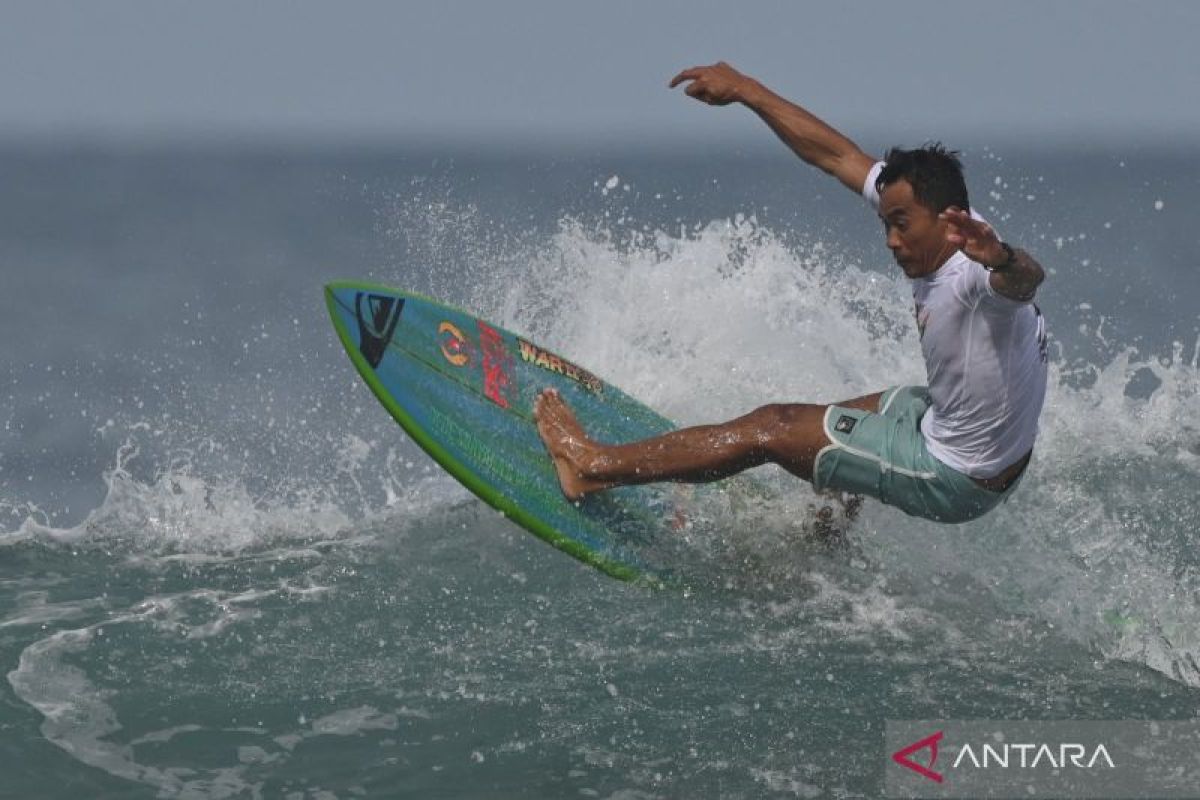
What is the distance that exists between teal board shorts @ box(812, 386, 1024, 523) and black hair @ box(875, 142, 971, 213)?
998mm

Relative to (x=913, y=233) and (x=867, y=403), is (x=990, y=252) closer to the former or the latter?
(x=913, y=233)

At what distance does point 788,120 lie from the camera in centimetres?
795

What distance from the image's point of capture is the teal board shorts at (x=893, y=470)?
24.4 feet

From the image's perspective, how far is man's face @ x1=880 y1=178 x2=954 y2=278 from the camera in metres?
7.00

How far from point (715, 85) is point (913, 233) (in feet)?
4.47

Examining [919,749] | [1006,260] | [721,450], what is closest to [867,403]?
[721,450]

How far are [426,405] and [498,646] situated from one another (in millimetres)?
1431

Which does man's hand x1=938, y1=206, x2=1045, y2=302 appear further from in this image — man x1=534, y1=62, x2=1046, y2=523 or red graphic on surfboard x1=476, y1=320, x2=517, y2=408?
red graphic on surfboard x1=476, y1=320, x2=517, y2=408

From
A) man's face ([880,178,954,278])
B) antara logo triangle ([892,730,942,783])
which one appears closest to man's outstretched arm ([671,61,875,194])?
man's face ([880,178,954,278])

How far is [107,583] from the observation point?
28.7 ft

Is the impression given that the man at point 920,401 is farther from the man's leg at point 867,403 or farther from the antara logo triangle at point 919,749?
the antara logo triangle at point 919,749


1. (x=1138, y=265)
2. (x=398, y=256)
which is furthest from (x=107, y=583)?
(x=1138, y=265)

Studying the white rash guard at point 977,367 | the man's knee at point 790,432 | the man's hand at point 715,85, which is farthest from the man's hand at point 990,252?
the man's hand at point 715,85

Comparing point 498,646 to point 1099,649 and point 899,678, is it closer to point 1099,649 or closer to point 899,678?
point 899,678
